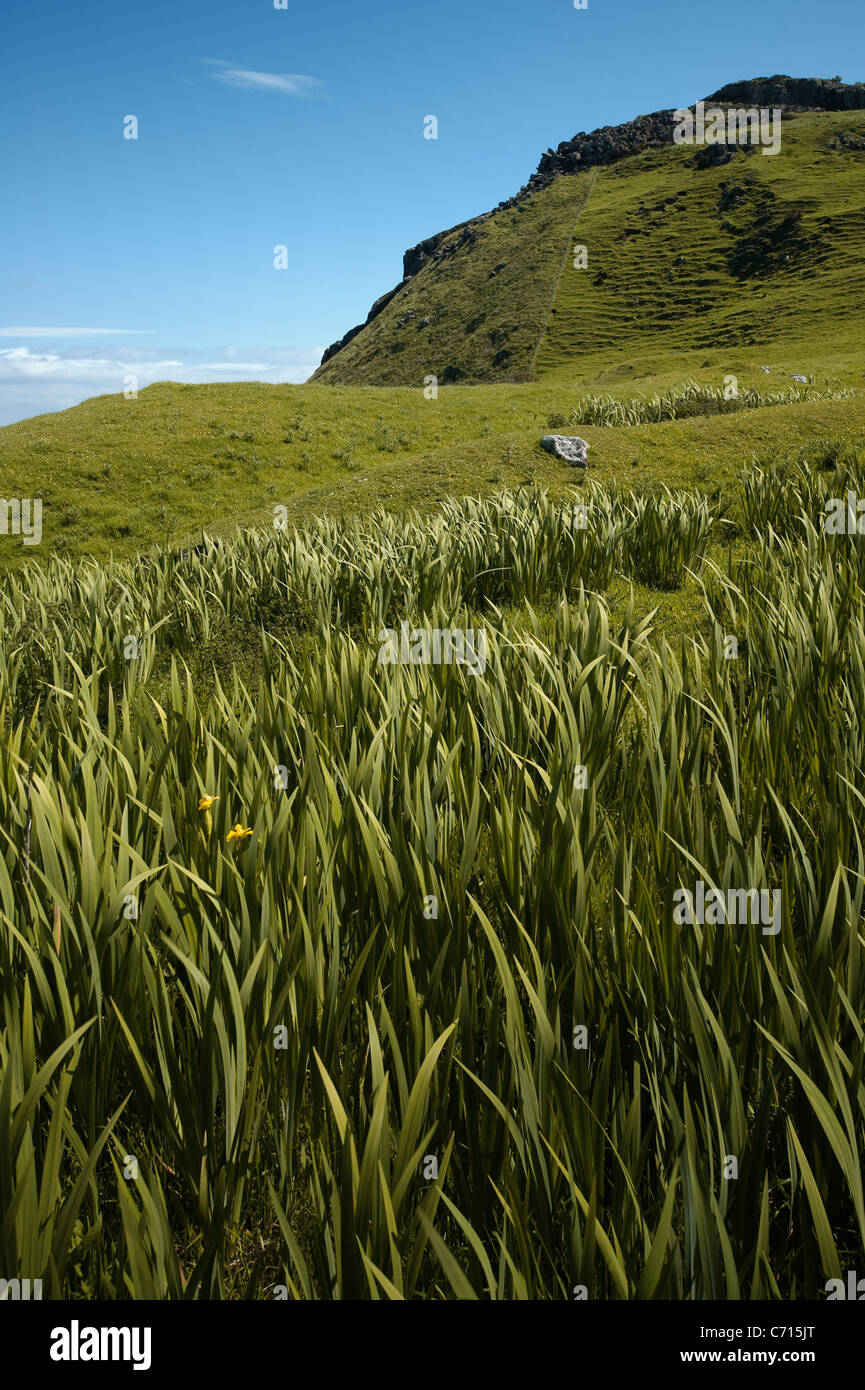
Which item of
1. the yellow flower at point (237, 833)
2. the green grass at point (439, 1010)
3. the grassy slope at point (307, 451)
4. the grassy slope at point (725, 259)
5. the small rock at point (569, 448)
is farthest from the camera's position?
the grassy slope at point (725, 259)

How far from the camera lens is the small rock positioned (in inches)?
432

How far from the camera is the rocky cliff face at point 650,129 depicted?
111 m

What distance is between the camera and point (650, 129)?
120875 mm

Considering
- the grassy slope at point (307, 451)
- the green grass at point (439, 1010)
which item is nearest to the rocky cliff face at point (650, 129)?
the grassy slope at point (307, 451)

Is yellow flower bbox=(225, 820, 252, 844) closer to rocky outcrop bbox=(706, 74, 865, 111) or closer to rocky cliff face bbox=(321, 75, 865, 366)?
rocky cliff face bbox=(321, 75, 865, 366)

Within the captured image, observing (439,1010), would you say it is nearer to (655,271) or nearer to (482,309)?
(655,271)

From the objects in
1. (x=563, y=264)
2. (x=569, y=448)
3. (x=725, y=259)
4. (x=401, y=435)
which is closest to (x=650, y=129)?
(x=563, y=264)

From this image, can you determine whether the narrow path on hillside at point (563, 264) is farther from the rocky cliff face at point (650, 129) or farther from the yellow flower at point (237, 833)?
the yellow flower at point (237, 833)

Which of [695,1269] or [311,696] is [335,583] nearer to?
[311,696]

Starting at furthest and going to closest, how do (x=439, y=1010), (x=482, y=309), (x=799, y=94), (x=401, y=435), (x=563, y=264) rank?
1. (x=799, y=94)
2. (x=563, y=264)
3. (x=482, y=309)
4. (x=401, y=435)
5. (x=439, y=1010)

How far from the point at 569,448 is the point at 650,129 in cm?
14251

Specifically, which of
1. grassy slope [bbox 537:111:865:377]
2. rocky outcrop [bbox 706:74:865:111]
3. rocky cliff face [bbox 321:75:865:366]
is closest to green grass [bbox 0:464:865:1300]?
grassy slope [bbox 537:111:865:377]

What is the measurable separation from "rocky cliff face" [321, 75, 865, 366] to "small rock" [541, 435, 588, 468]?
358 ft

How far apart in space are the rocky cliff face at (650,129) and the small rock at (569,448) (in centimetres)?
10902
